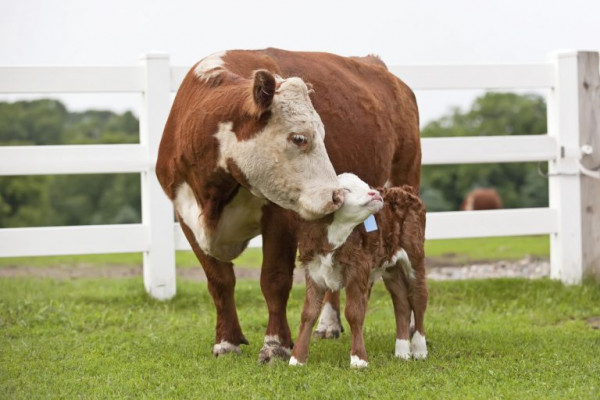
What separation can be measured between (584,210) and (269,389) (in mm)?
5207

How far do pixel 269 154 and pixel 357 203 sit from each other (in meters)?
0.57

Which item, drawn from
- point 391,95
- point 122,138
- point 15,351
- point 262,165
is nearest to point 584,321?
point 391,95

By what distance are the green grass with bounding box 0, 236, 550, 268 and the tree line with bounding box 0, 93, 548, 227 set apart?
5229 millimetres

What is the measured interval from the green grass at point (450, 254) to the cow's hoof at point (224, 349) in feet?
20.0

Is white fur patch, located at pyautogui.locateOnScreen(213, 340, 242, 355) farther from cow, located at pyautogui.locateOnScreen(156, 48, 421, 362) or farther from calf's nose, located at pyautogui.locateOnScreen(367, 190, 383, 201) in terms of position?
calf's nose, located at pyautogui.locateOnScreen(367, 190, 383, 201)

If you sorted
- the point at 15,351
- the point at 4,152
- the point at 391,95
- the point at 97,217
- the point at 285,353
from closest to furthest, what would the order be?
the point at 285,353
the point at 15,351
the point at 391,95
the point at 4,152
the point at 97,217

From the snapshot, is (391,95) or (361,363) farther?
(391,95)

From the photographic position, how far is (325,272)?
5.80 metres

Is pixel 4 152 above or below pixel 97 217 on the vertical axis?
above

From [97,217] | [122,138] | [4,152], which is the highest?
[4,152]

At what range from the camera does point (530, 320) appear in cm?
811

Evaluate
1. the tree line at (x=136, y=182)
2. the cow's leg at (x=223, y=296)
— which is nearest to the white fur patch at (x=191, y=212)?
the cow's leg at (x=223, y=296)

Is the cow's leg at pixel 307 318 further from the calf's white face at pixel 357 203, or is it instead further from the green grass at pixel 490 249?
the green grass at pixel 490 249

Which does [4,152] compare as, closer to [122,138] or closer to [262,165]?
[262,165]
